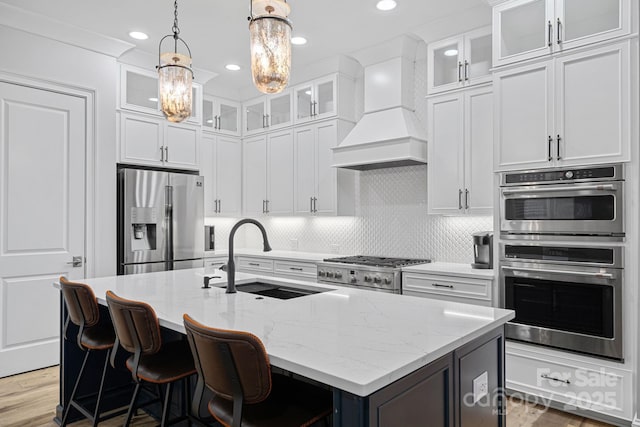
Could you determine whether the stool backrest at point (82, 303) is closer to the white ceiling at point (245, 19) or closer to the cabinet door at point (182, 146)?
the white ceiling at point (245, 19)

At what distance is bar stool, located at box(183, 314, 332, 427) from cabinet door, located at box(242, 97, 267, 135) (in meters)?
4.18

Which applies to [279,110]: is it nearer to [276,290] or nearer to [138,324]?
[276,290]

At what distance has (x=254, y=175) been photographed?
216 inches

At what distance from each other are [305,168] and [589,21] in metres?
2.95

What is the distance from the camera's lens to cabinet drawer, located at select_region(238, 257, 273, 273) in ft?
16.3

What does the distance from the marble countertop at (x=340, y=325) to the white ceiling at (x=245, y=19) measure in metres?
2.19

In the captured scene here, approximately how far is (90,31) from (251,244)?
329cm

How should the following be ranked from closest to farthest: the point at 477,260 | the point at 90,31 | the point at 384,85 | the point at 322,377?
the point at 322,377
the point at 477,260
the point at 90,31
the point at 384,85

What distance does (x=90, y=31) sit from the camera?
3764mm

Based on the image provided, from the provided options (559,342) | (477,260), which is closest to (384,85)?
(477,260)

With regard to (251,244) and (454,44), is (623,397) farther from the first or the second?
(251,244)

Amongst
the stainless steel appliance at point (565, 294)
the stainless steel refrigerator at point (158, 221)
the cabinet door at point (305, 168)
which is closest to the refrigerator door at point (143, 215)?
the stainless steel refrigerator at point (158, 221)

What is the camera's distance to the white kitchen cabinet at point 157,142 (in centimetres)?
430

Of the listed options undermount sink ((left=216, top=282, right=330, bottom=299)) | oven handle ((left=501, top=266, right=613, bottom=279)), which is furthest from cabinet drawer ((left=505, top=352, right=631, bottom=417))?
undermount sink ((left=216, top=282, right=330, bottom=299))
